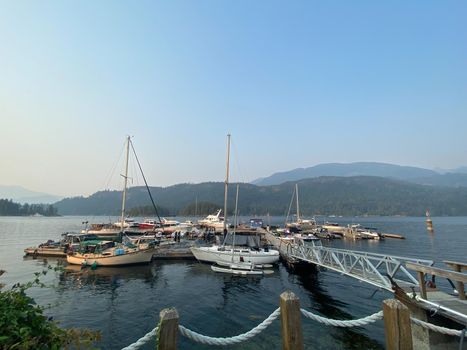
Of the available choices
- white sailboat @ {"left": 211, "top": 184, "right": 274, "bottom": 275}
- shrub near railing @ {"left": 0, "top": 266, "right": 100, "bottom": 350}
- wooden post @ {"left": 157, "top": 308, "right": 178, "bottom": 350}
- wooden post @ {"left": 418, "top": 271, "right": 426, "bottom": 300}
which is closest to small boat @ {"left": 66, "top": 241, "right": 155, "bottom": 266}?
white sailboat @ {"left": 211, "top": 184, "right": 274, "bottom": 275}

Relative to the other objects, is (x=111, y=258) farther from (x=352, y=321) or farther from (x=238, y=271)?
(x=352, y=321)

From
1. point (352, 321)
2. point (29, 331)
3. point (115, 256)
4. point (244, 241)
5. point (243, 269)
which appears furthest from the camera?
point (244, 241)

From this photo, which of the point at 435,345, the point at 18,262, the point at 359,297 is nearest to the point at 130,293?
the point at 359,297

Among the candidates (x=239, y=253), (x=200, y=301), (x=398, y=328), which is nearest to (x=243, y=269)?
(x=239, y=253)

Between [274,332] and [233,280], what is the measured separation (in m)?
11.5

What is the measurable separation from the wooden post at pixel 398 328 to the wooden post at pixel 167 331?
11.0 feet

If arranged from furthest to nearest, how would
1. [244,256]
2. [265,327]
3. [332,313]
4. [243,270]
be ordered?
[244,256] → [243,270] → [332,313] → [265,327]

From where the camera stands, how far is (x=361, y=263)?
15.6 meters

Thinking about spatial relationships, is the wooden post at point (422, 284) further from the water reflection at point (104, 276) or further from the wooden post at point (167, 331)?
the water reflection at point (104, 276)

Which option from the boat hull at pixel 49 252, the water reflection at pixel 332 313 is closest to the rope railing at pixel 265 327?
the water reflection at pixel 332 313

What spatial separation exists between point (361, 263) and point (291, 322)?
42.2 feet

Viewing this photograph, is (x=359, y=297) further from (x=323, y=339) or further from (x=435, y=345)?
(x=435, y=345)

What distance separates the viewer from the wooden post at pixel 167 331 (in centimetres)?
393

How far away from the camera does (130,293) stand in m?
21.2
